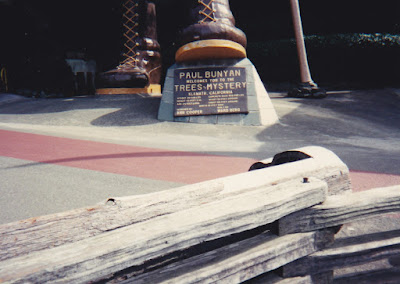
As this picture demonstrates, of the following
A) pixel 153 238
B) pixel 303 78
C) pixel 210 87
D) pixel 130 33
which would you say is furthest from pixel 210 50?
pixel 153 238

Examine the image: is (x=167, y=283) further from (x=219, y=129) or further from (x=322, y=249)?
(x=219, y=129)

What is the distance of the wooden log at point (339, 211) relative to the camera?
4.88 ft

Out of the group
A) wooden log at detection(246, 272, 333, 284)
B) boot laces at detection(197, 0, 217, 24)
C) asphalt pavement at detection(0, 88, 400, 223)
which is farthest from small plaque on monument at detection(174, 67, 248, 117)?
wooden log at detection(246, 272, 333, 284)

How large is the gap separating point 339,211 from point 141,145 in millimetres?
3197

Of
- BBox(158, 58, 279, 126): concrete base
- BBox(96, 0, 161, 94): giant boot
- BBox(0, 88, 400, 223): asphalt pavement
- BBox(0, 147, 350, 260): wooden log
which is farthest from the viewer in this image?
BBox(96, 0, 161, 94): giant boot

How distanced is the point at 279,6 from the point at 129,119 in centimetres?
861

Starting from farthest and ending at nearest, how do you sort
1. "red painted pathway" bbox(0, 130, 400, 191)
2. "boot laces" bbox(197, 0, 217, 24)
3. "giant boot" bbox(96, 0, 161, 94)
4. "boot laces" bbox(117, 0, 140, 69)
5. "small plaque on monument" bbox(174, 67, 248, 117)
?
"boot laces" bbox(117, 0, 140, 69) < "giant boot" bbox(96, 0, 161, 94) < "boot laces" bbox(197, 0, 217, 24) < "small plaque on monument" bbox(174, 67, 248, 117) < "red painted pathway" bbox(0, 130, 400, 191)

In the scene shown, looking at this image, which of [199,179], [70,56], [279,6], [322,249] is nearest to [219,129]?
[199,179]

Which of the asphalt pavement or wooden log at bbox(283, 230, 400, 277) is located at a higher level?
the asphalt pavement

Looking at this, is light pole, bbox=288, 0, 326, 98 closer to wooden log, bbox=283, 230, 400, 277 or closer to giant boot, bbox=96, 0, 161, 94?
giant boot, bbox=96, 0, 161, 94

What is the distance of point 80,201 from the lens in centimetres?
234

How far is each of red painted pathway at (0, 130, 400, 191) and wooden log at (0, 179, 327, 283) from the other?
156 centimetres

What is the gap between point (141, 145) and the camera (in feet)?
14.2

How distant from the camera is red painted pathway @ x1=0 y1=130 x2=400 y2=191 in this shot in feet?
9.92
